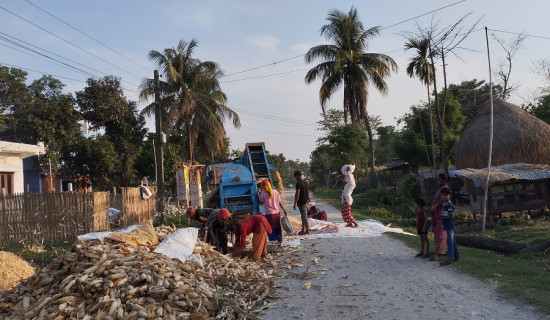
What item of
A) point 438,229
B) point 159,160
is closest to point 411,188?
point 159,160

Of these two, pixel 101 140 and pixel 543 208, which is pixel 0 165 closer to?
pixel 101 140

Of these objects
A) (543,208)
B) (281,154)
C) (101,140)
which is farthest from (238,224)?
(281,154)

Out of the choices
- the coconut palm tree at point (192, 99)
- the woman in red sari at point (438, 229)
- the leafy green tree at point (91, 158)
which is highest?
the coconut palm tree at point (192, 99)

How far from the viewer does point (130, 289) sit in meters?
5.79

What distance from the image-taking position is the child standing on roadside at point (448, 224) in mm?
8055

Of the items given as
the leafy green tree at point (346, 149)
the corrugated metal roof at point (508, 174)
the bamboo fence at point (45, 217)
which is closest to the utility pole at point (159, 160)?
the bamboo fence at point (45, 217)

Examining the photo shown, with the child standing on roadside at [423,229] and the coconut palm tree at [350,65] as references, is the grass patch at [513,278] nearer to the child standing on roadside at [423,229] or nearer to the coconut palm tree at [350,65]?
the child standing on roadside at [423,229]

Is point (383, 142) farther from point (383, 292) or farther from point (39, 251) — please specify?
point (383, 292)

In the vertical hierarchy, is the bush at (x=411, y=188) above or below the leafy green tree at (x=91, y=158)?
below

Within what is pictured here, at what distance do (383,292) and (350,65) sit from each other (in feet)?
80.3

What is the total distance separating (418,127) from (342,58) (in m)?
8.48

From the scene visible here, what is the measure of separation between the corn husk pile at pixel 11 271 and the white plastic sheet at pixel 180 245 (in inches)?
123

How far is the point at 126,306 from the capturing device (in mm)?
5551

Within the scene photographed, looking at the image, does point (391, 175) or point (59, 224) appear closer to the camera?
point (59, 224)
